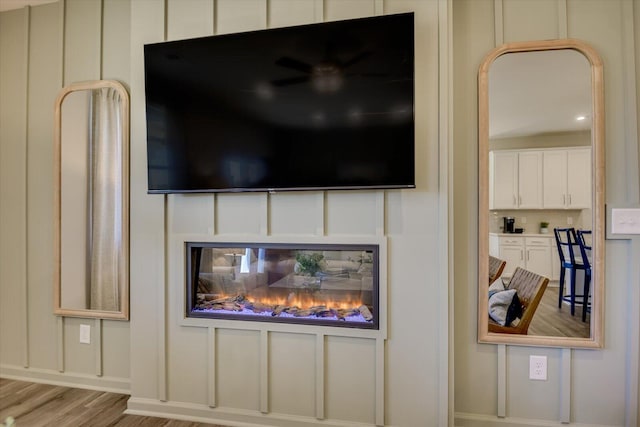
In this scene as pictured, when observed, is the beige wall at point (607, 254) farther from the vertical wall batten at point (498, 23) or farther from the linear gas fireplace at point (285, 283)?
the linear gas fireplace at point (285, 283)

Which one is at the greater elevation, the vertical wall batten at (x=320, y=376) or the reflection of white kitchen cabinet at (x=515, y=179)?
the reflection of white kitchen cabinet at (x=515, y=179)

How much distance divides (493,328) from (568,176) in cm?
96

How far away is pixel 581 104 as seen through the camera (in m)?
1.82

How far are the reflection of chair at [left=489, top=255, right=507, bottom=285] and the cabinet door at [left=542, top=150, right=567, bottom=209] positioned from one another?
434 mm

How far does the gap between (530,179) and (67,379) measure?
3400 mm

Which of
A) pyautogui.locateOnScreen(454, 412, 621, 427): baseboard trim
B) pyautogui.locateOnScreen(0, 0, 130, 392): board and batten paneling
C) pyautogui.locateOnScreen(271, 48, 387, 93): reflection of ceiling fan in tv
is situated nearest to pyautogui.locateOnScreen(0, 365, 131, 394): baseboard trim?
pyautogui.locateOnScreen(0, 0, 130, 392): board and batten paneling

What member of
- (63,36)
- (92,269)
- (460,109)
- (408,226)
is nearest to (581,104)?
(460,109)

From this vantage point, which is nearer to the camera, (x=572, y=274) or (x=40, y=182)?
(x=572, y=274)

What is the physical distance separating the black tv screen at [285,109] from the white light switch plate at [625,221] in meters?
1.16

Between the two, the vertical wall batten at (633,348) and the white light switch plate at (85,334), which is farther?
the white light switch plate at (85,334)

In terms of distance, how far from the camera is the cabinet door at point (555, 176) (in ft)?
6.02

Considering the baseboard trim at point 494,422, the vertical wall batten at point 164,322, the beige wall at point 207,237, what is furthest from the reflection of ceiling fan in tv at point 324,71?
the baseboard trim at point 494,422

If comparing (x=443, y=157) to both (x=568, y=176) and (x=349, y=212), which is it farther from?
(x=568, y=176)

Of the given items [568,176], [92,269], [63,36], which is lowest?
[92,269]
